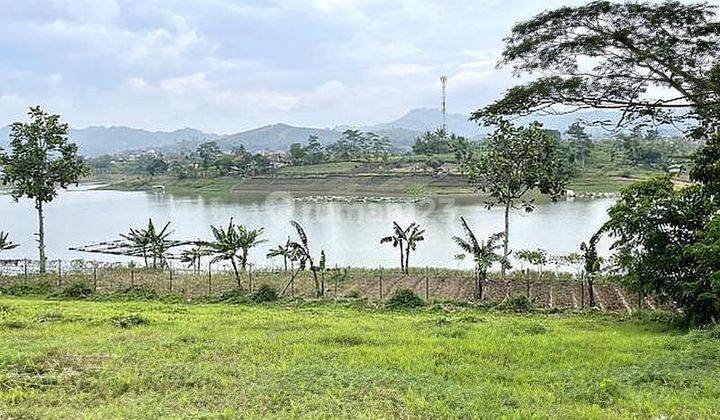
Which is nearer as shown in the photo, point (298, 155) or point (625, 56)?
point (625, 56)

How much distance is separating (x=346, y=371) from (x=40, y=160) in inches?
782

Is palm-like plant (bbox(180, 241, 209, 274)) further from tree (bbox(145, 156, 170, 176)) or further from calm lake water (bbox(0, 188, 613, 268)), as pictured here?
tree (bbox(145, 156, 170, 176))

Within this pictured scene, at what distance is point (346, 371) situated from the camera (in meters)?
6.99

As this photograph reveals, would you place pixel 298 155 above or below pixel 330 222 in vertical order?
above

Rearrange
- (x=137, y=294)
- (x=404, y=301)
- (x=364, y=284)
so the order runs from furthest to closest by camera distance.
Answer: (x=364, y=284)
(x=137, y=294)
(x=404, y=301)

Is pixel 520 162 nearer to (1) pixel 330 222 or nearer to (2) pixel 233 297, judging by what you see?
(2) pixel 233 297

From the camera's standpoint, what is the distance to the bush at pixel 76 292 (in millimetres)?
18000

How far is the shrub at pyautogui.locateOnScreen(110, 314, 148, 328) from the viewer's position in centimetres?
1141

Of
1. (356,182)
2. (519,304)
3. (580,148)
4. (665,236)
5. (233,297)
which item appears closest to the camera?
(665,236)

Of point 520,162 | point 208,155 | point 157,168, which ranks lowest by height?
point 520,162

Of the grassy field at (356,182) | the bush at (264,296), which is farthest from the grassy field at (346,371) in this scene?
the grassy field at (356,182)

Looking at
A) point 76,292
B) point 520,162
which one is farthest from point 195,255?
point 520,162

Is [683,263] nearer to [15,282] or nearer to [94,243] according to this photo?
[15,282]

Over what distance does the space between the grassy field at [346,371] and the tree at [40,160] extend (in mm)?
12927
